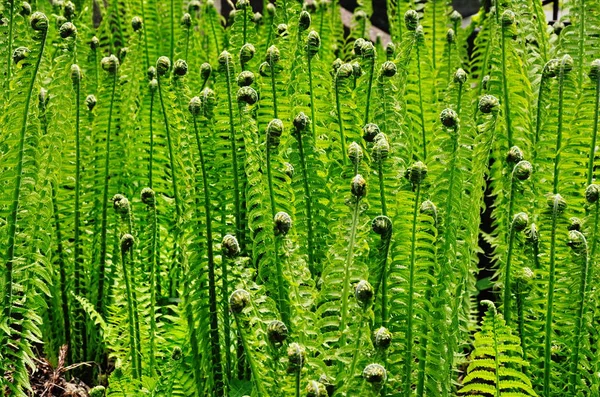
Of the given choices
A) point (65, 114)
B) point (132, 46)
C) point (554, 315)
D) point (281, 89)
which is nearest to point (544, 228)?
point (554, 315)

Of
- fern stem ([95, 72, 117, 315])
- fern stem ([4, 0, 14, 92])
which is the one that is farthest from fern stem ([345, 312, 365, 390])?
fern stem ([95, 72, 117, 315])

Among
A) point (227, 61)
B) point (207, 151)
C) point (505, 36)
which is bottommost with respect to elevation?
point (207, 151)

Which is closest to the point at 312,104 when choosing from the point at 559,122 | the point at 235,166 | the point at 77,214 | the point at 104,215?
the point at 235,166

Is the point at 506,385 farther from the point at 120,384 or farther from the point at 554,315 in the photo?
the point at 120,384

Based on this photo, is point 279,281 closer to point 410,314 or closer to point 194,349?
point 410,314

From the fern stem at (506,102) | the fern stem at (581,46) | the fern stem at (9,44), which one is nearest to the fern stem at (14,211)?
the fern stem at (9,44)

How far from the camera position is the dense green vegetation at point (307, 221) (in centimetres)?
194

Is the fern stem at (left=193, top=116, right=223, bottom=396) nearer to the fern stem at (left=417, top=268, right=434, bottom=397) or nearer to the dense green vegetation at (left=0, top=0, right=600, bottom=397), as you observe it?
the dense green vegetation at (left=0, top=0, right=600, bottom=397)

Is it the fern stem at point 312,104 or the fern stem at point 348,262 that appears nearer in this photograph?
the fern stem at point 348,262

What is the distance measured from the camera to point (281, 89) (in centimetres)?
272

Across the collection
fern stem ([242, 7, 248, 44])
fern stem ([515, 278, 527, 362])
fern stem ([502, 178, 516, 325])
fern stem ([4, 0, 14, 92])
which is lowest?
fern stem ([515, 278, 527, 362])

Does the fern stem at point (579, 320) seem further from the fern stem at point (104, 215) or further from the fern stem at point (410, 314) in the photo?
the fern stem at point (104, 215)

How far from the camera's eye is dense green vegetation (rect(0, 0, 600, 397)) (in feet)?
6.38

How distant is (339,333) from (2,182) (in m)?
1.06
